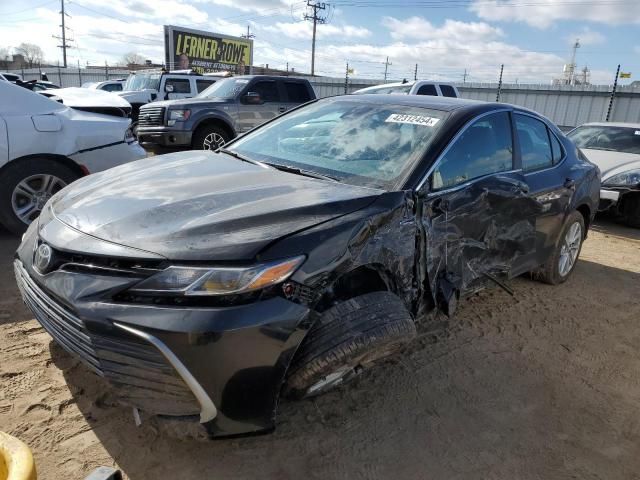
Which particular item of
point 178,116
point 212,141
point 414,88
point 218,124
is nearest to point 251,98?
point 218,124

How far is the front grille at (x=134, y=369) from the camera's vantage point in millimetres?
1840

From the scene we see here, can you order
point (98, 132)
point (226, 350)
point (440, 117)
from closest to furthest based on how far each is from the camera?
1. point (226, 350)
2. point (440, 117)
3. point (98, 132)

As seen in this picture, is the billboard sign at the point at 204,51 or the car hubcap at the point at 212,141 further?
the billboard sign at the point at 204,51

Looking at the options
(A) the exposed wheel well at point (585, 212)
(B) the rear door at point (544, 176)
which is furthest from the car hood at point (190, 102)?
(A) the exposed wheel well at point (585, 212)

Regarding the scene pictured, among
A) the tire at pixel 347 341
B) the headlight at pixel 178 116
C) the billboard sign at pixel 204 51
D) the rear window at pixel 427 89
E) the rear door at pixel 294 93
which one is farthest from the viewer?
the billboard sign at pixel 204 51

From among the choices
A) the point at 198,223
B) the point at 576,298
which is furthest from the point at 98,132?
the point at 576,298

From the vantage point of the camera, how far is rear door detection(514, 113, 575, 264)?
367 cm

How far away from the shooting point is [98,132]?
4.91 m

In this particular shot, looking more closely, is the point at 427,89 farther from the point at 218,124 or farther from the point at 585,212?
the point at 585,212

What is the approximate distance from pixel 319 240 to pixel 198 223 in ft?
1.75

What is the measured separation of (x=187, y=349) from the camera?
1810 mm

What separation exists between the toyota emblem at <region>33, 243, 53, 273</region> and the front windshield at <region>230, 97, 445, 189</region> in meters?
1.42

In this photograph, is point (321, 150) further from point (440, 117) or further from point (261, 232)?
point (261, 232)

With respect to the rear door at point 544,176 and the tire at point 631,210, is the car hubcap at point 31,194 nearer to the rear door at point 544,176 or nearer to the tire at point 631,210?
the rear door at point 544,176
